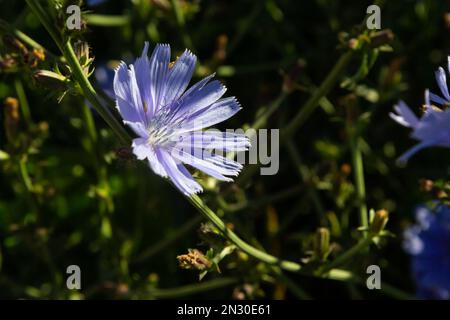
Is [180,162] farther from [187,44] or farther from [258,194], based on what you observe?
[187,44]

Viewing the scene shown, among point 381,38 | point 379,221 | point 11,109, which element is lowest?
point 379,221

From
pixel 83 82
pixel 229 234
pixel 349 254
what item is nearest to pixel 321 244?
pixel 349 254

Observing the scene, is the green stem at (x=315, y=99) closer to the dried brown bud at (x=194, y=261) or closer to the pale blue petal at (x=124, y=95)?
the dried brown bud at (x=194, y=261)

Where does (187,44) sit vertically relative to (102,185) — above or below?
above

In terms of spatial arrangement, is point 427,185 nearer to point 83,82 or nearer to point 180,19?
point 83,82

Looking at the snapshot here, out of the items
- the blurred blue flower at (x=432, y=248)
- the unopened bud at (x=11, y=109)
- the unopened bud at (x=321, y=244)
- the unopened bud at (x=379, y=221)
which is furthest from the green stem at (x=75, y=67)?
the blurred blue flower at (x=432, y=248)

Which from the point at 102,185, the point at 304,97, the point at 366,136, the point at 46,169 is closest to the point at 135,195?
the point at 46,169

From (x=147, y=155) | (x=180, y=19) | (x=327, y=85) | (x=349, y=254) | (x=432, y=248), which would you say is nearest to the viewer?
(x=147, y=155)
